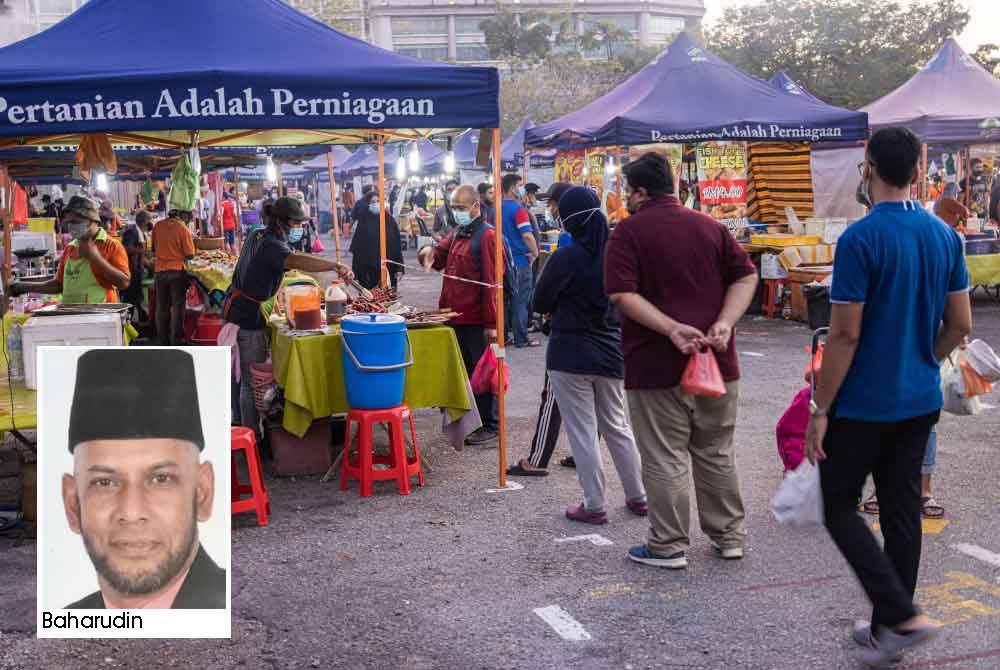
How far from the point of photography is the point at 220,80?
570cm

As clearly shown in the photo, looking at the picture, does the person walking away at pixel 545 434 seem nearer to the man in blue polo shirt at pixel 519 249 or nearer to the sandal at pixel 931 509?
the sandal at pixel 931 509

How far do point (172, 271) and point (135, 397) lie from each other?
29.6 feet

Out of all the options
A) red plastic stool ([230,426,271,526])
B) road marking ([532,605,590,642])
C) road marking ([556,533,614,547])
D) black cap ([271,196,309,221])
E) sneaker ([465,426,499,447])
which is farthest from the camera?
sneaker ([465,426,499,447])

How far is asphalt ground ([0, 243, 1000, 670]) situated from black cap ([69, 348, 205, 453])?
1.27 metres

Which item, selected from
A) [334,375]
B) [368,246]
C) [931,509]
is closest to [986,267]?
[368,246]

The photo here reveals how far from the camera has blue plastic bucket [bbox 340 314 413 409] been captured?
6336 mm

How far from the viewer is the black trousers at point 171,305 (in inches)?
469

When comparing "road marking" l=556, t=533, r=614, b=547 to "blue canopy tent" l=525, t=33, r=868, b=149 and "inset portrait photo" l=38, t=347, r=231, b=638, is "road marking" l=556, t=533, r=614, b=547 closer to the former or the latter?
"inset portrait photo" l=38, t=347, r=231, b=638

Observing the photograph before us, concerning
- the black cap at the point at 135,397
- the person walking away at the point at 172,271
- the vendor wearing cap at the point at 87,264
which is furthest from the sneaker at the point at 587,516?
the person walking away at the point at 172,271

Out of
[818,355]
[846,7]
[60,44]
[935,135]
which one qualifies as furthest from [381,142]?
[846,7]

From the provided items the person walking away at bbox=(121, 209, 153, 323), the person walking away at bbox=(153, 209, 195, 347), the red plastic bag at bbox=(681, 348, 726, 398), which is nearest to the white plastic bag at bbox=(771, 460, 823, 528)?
the red plastic bag at bbox=(681, 348, 726, 398)

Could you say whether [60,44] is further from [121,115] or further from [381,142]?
[381,142]

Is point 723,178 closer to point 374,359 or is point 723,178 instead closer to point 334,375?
point 334,375

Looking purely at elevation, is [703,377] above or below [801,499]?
above
